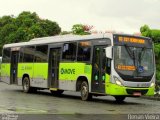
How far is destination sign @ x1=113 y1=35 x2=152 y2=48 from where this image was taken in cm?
→ 2142

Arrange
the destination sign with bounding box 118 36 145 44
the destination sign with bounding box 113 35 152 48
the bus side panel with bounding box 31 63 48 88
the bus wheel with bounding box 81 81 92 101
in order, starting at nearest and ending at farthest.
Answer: the destination sign with bounding box 113 35 152 48
the destination sign with bounding box 118 36 145 44
the bus wheel with bounding box 81 81 92 101
the bus side panel with bounding box 31 63 48 88

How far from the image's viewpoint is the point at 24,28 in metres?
67.5

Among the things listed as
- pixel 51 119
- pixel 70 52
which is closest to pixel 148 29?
pixel 70 52

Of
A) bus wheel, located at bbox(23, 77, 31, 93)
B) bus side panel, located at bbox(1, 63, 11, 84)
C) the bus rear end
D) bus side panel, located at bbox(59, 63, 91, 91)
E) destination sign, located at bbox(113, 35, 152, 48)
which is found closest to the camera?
the bus rear end

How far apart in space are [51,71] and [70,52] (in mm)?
2329

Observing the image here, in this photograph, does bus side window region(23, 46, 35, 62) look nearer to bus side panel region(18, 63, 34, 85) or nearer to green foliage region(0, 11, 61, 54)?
bus side panel region(18, 63, 34, 85)

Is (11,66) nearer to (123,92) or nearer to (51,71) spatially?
(51,71)

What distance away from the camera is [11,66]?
103 feet

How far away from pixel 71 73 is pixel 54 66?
2091 mm

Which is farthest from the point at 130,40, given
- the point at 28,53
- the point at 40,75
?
the point at 28,53

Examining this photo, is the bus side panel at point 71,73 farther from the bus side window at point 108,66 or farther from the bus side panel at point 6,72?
the bus side panel at point 6,72

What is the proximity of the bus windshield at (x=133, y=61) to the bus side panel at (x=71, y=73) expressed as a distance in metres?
1.82

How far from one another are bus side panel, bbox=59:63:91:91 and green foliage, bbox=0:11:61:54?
39.9 meters

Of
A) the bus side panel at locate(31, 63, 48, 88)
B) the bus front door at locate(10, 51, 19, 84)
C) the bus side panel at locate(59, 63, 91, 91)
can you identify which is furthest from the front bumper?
the bus front door at locate(10, 51, 19, 84)
